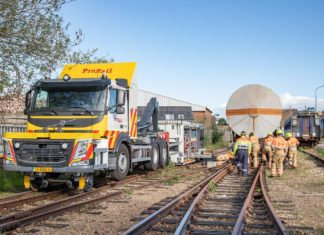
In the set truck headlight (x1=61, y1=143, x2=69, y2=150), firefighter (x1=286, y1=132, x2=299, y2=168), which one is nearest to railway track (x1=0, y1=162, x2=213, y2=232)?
truck headlight (x1=61, y1=143, x2=69, y2=150)

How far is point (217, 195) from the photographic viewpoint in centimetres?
1011

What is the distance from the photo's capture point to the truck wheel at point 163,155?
53.4 feet

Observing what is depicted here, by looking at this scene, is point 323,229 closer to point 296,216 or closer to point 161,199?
point 296,216

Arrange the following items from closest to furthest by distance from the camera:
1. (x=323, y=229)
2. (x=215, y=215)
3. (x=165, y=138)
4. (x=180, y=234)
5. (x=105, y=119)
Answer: (x=180, y=234) → (x=323, y=229) → (x=215, y=215) → (x=105, y=119) → (x=165, y=138)

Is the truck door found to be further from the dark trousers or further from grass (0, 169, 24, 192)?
the dark trousers

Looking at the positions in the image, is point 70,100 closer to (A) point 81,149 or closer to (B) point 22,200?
(A) point 81,149

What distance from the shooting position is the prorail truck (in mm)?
9805

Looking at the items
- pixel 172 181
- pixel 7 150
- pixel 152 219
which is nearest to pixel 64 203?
pixel 7 150

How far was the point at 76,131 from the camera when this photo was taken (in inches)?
415

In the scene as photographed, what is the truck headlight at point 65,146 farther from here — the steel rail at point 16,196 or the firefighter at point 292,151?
the firefighter at point 292,151

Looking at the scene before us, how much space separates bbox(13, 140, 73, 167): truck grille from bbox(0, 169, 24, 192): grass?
5.46 feet

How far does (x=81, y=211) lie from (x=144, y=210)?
120cm

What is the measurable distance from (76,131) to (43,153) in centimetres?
101

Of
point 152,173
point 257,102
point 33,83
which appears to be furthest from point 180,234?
point 257,102
